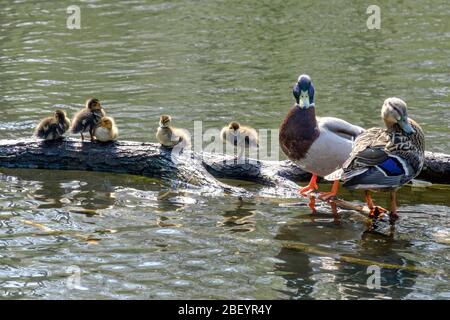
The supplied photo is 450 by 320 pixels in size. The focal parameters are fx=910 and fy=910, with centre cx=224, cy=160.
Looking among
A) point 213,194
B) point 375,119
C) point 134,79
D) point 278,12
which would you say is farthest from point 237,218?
point 278,12

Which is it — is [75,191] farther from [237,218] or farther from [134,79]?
[134,79]

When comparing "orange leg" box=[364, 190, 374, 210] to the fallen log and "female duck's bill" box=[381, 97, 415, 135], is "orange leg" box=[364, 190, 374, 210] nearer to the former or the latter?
"female duck's bill" box=[381, 97, 415, 135]

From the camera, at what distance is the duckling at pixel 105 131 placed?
949 centimetres

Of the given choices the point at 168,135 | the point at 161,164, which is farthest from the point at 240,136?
the point at 161,164

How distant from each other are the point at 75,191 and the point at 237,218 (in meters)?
1.90

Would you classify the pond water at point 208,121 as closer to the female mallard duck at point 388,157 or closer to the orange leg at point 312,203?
the orange leg at point 312,203

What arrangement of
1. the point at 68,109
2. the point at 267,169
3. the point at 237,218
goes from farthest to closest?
the point at 68,109
the point at 267,169
the point at 237,218

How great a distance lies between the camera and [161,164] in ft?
31.0

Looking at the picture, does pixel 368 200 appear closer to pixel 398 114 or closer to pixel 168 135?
pixel 398 114

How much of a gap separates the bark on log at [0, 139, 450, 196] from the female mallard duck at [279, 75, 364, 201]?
44 cm

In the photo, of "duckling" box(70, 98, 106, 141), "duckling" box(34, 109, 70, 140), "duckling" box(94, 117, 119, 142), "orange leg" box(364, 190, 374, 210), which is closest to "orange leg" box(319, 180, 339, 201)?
"orange leg" box(364, 190, 374, 210)

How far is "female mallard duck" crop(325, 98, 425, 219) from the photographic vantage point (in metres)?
7.90

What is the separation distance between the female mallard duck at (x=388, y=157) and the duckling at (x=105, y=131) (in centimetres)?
257

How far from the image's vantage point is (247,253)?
304 inches
